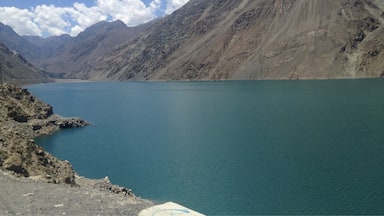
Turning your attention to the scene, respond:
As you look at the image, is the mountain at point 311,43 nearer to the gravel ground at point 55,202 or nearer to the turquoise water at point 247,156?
the turquoise water at point 247,156

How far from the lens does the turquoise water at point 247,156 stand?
27688 millimetres

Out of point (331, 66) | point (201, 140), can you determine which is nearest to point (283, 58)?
point (331, 66)

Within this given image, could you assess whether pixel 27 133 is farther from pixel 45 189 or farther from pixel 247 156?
pixel 45 189

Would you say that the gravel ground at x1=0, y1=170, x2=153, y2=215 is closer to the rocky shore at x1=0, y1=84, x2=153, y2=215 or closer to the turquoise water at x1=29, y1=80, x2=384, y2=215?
the rocky shore at x1=0, y1=84, x2=153, y2=215

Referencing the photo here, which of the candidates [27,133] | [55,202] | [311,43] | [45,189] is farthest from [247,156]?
[311,43]

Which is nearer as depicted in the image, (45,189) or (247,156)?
(45,189)

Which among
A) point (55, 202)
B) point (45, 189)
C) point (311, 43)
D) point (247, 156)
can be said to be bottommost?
point (247, 156)

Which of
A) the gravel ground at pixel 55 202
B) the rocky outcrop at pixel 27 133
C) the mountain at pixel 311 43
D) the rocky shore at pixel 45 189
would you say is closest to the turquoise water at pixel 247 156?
the rocky outcrop at pixel 27 133

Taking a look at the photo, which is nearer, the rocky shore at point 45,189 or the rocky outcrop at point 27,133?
the rocky shore at point 45,189

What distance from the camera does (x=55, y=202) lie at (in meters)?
17.5

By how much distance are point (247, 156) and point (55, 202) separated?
25.3 metres

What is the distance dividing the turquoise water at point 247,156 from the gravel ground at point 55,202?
943cm

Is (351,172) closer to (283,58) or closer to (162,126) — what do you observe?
(162,126)

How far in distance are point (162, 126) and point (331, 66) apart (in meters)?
109
